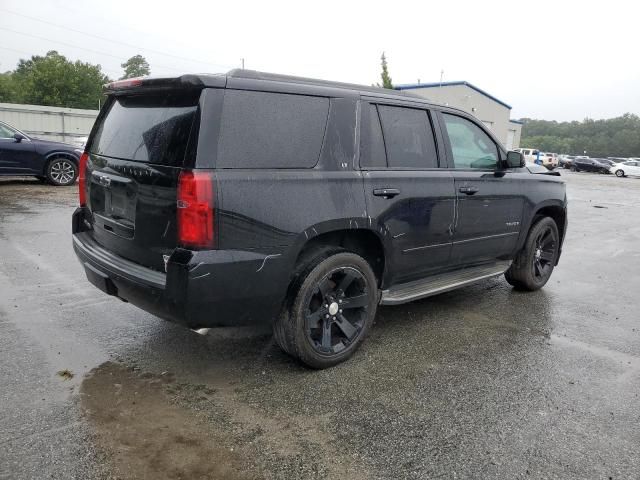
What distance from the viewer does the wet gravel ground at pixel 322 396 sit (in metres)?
2.56

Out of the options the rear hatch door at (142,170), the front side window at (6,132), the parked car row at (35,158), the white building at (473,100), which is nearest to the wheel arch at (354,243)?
the rear hatch door at (142,170)

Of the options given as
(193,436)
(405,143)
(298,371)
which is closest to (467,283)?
(405,143)

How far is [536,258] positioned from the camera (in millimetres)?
5539

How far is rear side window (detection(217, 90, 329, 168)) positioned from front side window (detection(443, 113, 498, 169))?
4.69ft

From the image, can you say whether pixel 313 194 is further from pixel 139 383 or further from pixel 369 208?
pixel 139 383

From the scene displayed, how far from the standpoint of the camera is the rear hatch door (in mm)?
2945

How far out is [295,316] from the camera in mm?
3307

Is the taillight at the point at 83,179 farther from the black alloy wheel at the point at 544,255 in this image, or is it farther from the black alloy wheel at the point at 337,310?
the black alloy wheel at the point at 544,255

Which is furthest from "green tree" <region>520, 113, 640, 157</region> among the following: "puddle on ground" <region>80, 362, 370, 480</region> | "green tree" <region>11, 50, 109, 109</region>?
"puddle on ground" <region>80, 362, 370, 480</region>

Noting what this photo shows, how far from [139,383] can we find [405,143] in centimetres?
Result: 249

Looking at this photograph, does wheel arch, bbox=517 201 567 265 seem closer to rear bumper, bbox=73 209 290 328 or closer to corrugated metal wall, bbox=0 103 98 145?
rear bumper, bbox=73 209 290 328

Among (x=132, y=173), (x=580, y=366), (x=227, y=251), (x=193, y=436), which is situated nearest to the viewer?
(x=193, y=436)

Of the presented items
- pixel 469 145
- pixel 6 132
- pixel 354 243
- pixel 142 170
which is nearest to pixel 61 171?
pixel 6 132

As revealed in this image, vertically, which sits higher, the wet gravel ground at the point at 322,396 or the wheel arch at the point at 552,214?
the wheel arch at the point at 552,214
